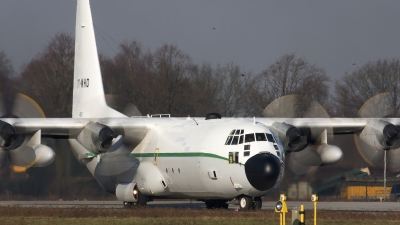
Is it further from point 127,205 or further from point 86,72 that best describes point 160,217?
point 86,72

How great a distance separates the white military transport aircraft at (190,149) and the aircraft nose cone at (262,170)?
3 centimetres

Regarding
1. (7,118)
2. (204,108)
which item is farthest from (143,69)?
(7,118)

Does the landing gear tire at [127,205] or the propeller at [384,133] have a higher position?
the propeller at [384,133]

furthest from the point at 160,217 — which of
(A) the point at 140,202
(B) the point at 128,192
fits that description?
(A) the point at 140,202

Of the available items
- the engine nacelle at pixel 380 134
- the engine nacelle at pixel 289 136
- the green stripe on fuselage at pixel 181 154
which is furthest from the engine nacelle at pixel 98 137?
the engine nacelle at pixel 380 134

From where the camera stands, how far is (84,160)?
27.4m

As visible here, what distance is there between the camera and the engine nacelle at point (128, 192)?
82.3 feet

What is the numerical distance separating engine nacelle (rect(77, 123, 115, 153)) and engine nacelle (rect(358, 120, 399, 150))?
28.2 feet

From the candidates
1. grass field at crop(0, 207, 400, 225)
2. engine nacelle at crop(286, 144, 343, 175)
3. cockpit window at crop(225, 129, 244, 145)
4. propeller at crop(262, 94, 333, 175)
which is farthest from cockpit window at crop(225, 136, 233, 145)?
propeller at crop(262, 94, 333, 175)

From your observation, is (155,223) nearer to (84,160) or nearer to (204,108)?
(84,160)

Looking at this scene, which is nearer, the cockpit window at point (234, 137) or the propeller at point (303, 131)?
the cockpit window at point (234, 137)

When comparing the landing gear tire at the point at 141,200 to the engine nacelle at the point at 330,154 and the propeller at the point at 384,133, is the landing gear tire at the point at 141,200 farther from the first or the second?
the propeller at the point at 384,133

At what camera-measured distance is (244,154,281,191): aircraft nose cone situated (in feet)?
68.9

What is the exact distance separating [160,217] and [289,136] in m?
6.33
